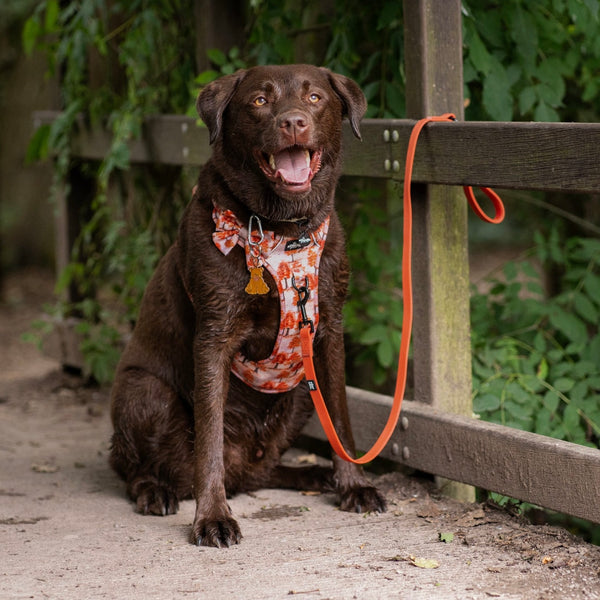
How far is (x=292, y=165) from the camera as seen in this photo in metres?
3.32

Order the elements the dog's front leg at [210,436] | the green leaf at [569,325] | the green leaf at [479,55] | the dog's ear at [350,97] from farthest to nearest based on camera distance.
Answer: the green leaf at [569,325] < the green leaf at [479,55] < the dog's ear at [350,97] < the dog's front leg at [210,436]

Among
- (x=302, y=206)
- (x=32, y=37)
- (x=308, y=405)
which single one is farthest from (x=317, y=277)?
(x=32, y=37)

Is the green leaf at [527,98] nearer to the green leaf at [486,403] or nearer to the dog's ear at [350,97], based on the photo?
the dog's ear at [350,97]

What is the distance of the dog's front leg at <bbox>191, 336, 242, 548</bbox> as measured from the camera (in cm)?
337

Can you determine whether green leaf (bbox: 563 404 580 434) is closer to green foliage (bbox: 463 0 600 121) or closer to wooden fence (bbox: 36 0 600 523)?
wooden fence (bbox: 36 0 600 523)

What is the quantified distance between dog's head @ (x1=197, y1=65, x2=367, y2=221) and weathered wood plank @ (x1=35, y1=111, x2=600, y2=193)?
276 mm

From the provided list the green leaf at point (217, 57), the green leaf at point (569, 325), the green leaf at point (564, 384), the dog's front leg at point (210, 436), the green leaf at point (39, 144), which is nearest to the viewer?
the dog's front leg at point (210, 436)

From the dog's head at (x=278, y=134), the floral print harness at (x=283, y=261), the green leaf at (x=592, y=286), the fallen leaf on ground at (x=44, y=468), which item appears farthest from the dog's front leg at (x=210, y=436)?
the green leaf at (x=592, y=286)

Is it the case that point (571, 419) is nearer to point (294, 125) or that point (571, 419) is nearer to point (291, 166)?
point (291, 166)

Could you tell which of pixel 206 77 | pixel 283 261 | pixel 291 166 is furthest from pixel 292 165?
pixel 206 77

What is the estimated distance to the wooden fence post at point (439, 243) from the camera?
359 cm

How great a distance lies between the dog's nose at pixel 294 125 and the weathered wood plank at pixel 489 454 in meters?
1.20

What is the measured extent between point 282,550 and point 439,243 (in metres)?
1.27

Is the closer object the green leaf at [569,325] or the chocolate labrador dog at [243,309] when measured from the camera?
the chocolate labrador dog at [243,309]
